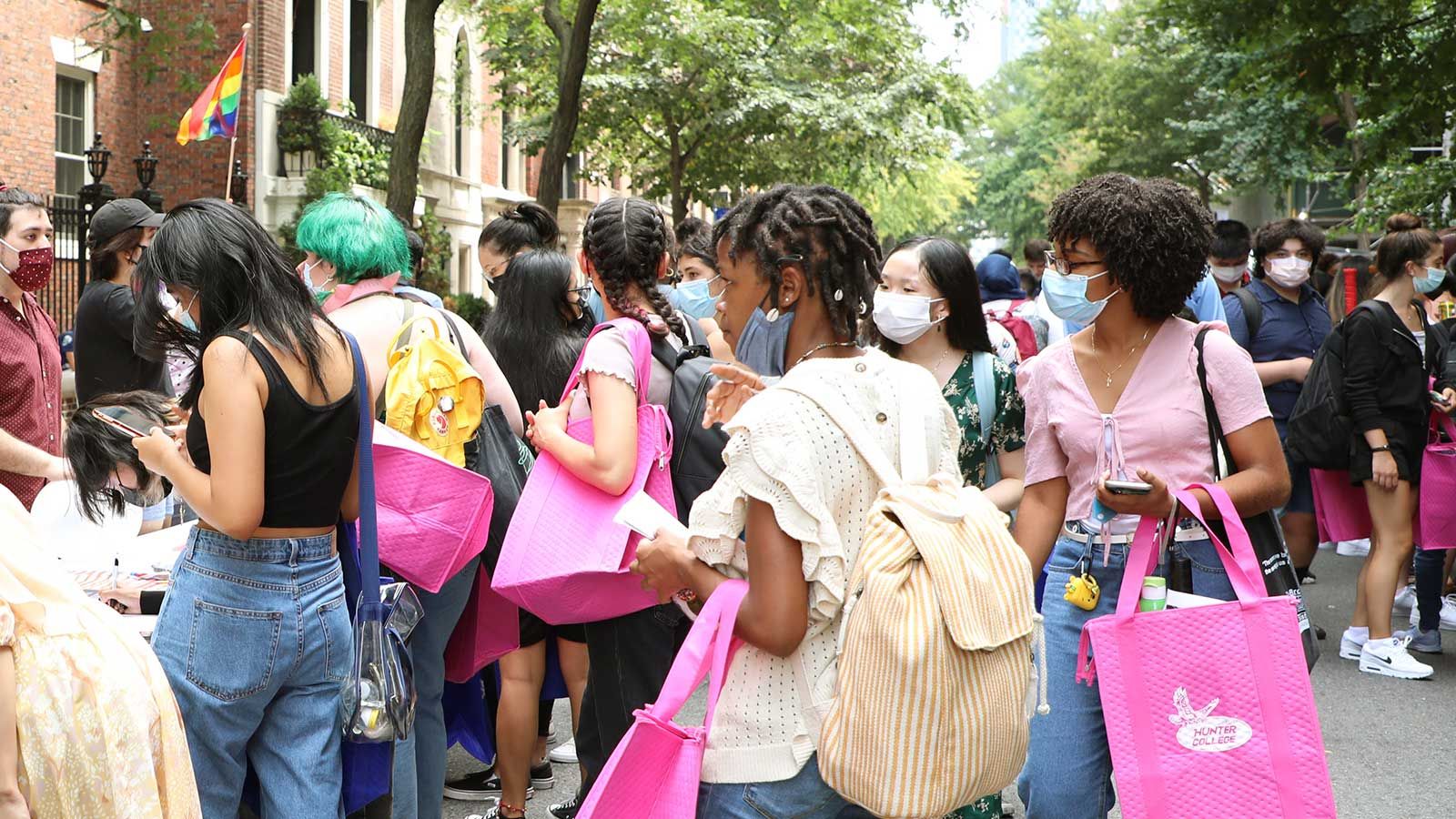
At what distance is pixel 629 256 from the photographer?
168 inches

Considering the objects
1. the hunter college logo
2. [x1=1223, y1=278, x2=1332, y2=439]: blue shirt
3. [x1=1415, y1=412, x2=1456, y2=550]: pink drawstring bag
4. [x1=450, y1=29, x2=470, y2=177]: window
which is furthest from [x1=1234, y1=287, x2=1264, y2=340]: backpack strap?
[x1=450, y1=29, x2=470, y2=177]: window

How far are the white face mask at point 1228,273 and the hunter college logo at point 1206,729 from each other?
527 cm

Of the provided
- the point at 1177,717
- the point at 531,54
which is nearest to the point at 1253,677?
the point at 1177,717

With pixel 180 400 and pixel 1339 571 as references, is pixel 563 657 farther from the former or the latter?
pixel 1339 571

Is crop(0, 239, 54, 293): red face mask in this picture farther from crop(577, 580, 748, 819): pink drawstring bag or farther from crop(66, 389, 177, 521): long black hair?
crop(577, 580, 748, 819): pink drawstring bag

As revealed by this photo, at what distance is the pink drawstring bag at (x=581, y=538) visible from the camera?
12.4ft

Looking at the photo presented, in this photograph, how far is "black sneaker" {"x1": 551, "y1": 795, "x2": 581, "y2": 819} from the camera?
5.10m

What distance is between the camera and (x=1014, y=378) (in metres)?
4.64

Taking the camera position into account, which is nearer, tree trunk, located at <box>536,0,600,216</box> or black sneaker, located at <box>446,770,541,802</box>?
black sneaker, located at <box>446,770,541,802</box>


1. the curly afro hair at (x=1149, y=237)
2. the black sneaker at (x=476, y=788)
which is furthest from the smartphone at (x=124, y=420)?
the curly afro hair at (x=1149, y=237)

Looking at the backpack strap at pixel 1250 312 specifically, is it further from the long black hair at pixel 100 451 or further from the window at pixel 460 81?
the window at pixel 460 81

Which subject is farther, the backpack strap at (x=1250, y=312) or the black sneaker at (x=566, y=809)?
the backpack strap at (x=1250, y=312)

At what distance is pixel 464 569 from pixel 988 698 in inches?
94.9

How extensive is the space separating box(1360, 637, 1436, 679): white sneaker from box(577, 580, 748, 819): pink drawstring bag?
5.88 metres
